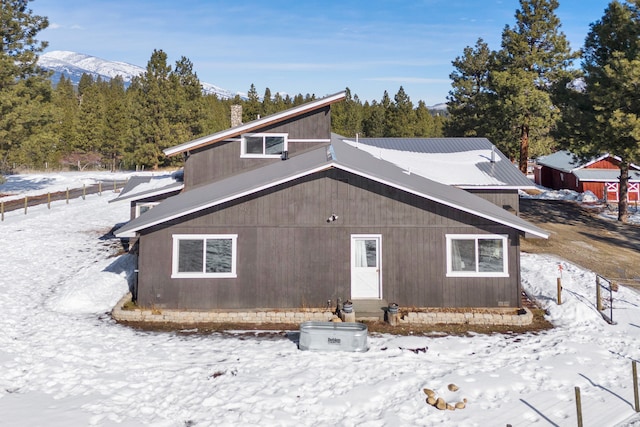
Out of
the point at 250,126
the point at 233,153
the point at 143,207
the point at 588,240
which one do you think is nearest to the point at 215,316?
the point at 233,153

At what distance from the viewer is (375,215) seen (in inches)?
599

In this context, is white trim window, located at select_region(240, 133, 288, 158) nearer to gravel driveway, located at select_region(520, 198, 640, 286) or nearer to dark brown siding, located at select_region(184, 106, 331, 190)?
dark brown siding, located at select_region(184, 106, 331, 190)

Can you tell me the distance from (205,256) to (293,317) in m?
3.48

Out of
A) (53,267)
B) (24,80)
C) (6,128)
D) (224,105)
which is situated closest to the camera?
(53,267)

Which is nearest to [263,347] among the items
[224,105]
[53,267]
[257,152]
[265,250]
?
[265,250]

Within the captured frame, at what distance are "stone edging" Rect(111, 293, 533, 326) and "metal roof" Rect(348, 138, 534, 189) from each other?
9133mm

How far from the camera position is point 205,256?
592 inches

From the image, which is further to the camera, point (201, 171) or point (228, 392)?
point (201, 171)

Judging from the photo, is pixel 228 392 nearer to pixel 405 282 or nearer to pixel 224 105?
pixel 405 282

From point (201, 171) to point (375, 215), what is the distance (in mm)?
8803

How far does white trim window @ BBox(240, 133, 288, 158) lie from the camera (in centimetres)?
2005

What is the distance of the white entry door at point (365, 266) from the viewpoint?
1516cm

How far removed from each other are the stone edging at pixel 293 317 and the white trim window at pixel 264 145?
7900 millimetres

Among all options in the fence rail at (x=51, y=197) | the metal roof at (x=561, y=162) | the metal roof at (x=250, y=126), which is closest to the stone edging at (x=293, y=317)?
the metal roof at (x=250, y=126)
